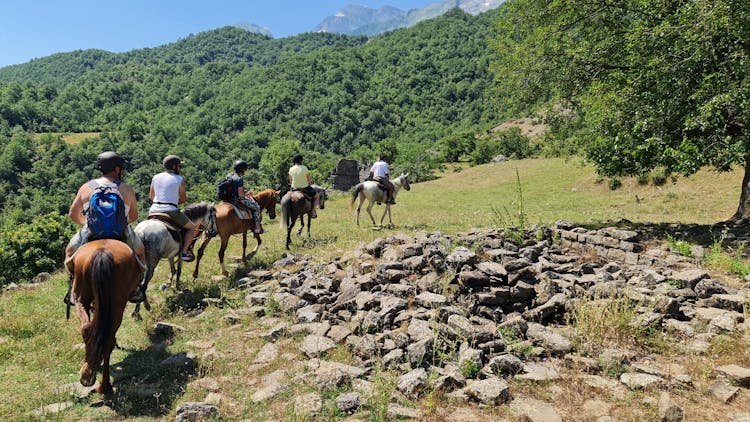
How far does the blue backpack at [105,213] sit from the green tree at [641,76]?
11289 millimetres

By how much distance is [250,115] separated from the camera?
158000 mm

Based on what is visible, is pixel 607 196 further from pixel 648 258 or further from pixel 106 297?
pixel 106 297

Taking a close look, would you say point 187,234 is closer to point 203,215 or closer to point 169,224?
point 169,224

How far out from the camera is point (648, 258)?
8.92 metres

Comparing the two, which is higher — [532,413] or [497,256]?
[497,256]

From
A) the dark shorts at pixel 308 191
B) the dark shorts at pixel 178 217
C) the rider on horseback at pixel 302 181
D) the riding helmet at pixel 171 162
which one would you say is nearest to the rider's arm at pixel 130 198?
the dark shorts at pixel 178 217

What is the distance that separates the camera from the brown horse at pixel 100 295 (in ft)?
17.3

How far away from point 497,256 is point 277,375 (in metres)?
4.82

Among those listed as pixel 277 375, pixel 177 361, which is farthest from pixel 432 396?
pixel 177 361

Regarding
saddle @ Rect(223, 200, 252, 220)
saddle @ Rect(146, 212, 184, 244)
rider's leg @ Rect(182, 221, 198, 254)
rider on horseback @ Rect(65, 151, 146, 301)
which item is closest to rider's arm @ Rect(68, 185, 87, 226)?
rider on horseback @ Rect(65, 151, 146, 301)

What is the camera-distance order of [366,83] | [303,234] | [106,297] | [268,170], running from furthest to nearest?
[366,83] → [268,170] → [303,234] → [106,297]

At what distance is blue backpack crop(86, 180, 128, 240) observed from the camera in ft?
19.8

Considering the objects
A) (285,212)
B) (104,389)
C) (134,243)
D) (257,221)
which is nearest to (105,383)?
(104,389)

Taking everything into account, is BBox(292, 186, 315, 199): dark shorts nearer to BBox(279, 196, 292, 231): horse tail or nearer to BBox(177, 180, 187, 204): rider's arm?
BBox(279, 196, 292, 231): horse tail
